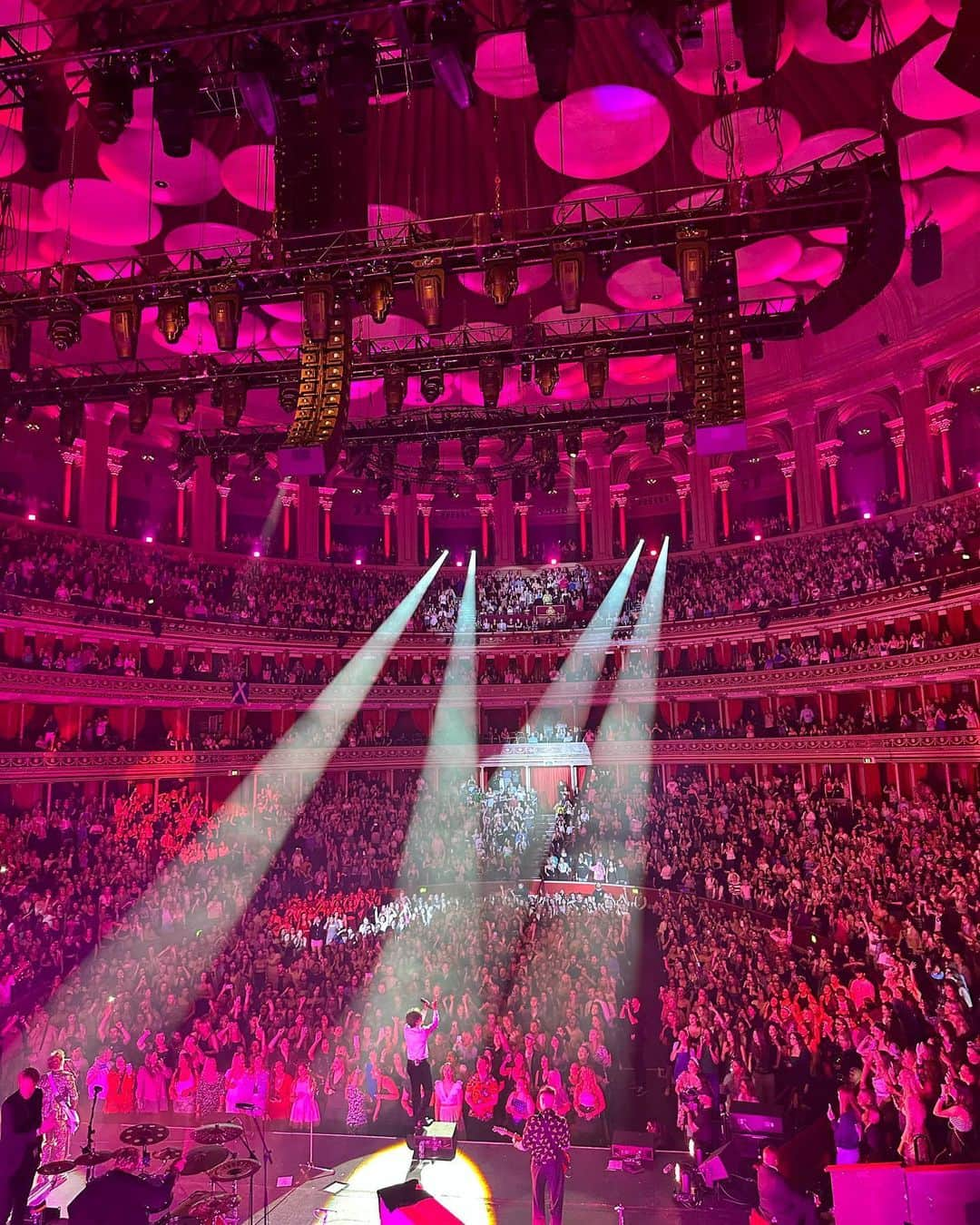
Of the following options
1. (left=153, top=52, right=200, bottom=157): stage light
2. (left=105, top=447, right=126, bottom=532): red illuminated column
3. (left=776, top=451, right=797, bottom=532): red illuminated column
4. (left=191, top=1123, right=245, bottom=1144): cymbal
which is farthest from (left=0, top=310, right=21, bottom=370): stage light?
(left=776, top=451, right=797, bottom=532): red illuminated column

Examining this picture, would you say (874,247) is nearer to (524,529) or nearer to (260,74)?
(260,74)

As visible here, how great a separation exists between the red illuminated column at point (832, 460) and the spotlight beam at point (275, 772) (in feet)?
40.6

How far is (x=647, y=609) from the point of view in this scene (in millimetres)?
26000

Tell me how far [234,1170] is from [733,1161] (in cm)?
484

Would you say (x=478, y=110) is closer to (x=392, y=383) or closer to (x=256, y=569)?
(x=392, y=383)

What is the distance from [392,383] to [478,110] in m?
3.87

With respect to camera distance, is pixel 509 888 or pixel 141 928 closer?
pixel 141 928

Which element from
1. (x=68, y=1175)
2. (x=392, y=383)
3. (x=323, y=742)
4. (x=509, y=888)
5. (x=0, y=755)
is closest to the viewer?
(x=68, y=1175)

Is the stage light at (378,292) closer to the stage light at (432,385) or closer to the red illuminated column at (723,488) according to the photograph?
the stage light at (432,385)

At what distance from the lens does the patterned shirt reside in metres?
7.43

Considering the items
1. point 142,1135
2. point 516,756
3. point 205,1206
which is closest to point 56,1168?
point 142,1135

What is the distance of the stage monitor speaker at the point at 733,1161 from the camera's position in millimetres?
8414

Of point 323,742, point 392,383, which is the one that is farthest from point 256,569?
point 392,383

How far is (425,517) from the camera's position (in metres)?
29.3
